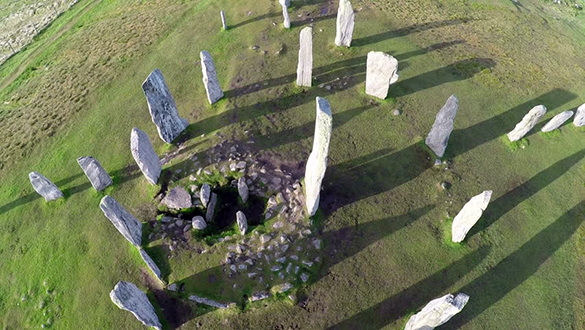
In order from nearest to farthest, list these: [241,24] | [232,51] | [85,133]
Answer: [85,133]
[232,51]
[241,24]

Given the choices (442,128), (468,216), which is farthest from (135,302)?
(442,128)

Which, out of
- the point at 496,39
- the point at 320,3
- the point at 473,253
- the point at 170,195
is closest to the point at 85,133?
the point at 170,195

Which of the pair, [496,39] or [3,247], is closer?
[3,247]

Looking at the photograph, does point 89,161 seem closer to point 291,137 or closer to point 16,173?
point 16,173

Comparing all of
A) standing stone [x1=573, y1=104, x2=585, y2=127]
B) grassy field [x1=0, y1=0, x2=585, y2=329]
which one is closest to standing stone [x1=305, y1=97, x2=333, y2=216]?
grassy field [x1=0, y1=0, x2=585, y2=329]

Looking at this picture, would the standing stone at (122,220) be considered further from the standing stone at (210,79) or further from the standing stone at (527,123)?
the standing stone at (527,123)

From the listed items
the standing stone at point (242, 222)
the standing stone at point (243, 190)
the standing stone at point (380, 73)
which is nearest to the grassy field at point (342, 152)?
the standing stone at point (380, 73)

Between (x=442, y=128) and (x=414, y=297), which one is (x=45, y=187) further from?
(x=442, y=128)
